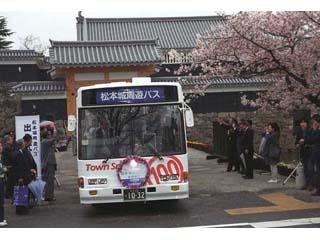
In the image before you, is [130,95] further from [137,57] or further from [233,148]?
[137,57]

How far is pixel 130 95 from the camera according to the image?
10.3 m

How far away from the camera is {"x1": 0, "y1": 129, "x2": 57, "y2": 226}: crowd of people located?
35.2 feet

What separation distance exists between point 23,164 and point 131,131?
2.46m

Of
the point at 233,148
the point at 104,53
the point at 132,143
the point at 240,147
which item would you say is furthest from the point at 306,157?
the point at 104,53

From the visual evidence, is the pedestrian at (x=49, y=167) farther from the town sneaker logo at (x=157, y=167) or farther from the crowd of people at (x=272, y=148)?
the crowd of people at (x=272, y=148)

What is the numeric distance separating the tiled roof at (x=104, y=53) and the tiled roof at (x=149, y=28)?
11.2 metres

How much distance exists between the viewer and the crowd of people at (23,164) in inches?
423

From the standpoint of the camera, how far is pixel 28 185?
432 inches

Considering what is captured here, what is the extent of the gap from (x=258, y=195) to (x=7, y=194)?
6217 mm

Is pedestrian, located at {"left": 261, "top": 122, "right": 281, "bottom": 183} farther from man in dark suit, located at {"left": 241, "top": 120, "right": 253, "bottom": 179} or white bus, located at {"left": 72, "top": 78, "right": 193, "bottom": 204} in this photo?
white bus, located at {"left": 72, "top": 78, "right": 193, "bottom": 204}

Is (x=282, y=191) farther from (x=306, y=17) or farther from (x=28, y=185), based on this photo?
(x=28, y=185)

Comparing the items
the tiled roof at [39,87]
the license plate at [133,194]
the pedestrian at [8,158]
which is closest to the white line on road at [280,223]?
the license plate at [133,194]

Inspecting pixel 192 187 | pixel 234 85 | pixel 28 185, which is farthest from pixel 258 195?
pixel 234 85

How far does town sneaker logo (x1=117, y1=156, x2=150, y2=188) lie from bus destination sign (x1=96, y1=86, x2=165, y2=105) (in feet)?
3.87
